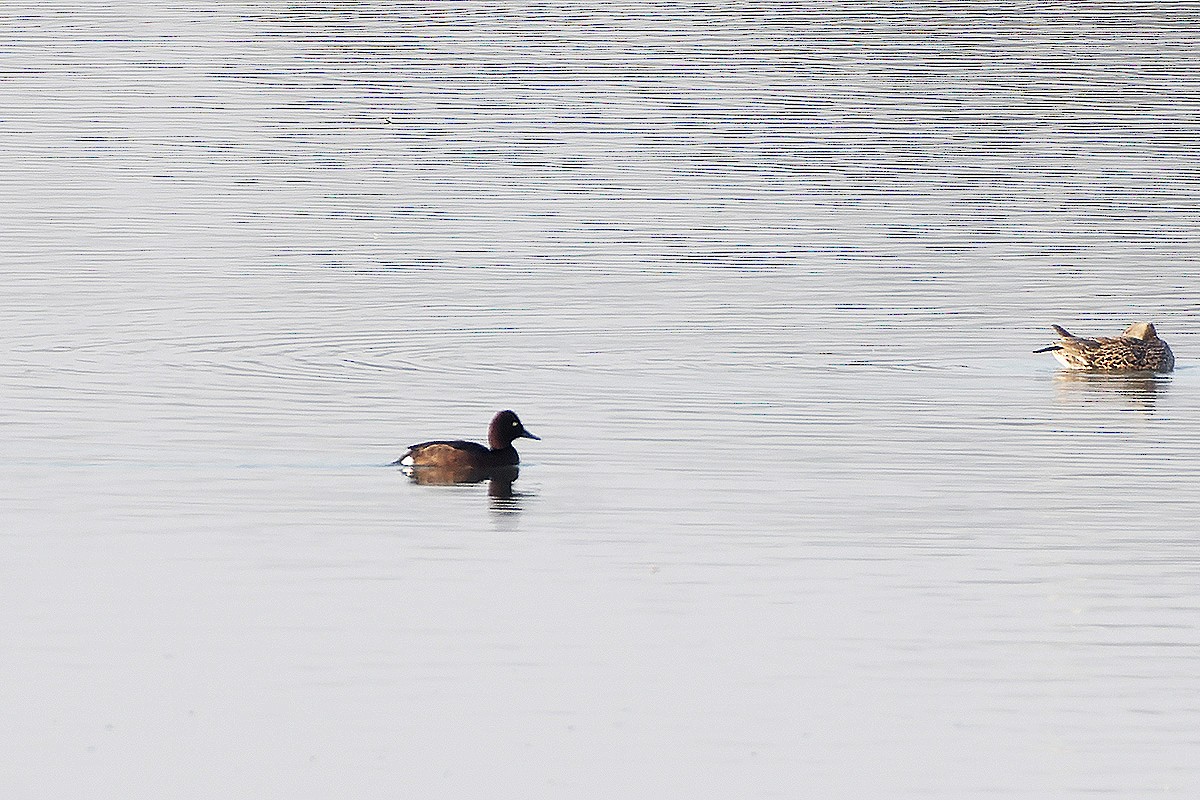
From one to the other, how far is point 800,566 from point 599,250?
15137 mm

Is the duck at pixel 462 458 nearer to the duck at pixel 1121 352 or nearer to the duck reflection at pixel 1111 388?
the duck reflection at pixel 1111 388

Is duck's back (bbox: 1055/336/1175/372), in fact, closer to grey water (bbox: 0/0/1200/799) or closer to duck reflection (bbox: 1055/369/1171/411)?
duck reflection (bbox: 1055/369/1171/411)

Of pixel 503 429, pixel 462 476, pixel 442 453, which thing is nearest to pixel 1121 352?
pixel 503 429

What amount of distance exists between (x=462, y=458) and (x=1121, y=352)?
6704mm

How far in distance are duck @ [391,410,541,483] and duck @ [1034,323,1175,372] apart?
601 centimetres

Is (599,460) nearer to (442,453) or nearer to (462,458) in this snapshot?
(462,458)

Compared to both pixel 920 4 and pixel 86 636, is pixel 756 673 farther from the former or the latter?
pixel 920 4

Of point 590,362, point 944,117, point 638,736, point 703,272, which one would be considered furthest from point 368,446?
point 944,117

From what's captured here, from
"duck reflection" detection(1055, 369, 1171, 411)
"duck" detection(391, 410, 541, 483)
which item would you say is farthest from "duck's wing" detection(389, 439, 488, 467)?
"duck reflection" detection(1055, 369, 1171, 411)

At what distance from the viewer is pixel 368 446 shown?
18141mm

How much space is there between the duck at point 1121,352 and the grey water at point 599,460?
0.65 ft

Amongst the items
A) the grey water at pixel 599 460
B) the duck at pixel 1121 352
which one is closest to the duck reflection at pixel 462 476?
the grey water at pixel 599 460

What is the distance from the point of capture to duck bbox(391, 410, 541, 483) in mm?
17125

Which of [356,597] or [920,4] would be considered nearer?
[356,597]
